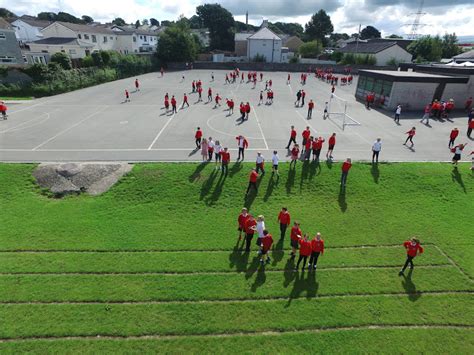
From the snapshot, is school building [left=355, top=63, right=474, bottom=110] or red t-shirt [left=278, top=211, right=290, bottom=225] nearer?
red t-shirt [left=278, top=211, right=290, bottom=225]

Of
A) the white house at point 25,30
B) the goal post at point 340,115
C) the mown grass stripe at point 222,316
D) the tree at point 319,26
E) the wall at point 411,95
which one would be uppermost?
the tree at point 319,26

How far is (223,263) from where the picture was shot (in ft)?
35.9

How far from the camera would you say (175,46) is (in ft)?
208

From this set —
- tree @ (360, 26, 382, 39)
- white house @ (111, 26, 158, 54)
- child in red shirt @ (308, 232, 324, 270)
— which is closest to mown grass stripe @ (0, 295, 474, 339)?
child in red shirt @ (308, 232, 324, 270)

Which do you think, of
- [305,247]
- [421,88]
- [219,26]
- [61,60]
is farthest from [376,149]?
[219,26]

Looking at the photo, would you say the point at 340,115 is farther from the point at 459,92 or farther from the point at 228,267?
the point at 228,267

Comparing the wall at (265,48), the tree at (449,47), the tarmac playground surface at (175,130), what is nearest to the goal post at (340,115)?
the tarmac playground surface at (175,130)

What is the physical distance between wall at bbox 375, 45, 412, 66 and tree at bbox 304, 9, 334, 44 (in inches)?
1613

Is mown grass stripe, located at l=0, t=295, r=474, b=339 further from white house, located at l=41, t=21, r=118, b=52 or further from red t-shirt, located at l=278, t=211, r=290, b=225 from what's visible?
white house, located at l=41, t=21, r=118, b=52

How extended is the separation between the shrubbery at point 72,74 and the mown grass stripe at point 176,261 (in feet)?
108

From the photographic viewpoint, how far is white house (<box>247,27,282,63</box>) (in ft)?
245

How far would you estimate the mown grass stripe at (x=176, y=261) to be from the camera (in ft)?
34.8

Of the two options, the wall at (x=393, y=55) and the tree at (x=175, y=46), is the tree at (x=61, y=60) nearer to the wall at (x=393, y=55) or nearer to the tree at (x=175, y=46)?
the tree at (x=175, y=46)

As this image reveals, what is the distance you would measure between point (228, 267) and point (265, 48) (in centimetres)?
7428
